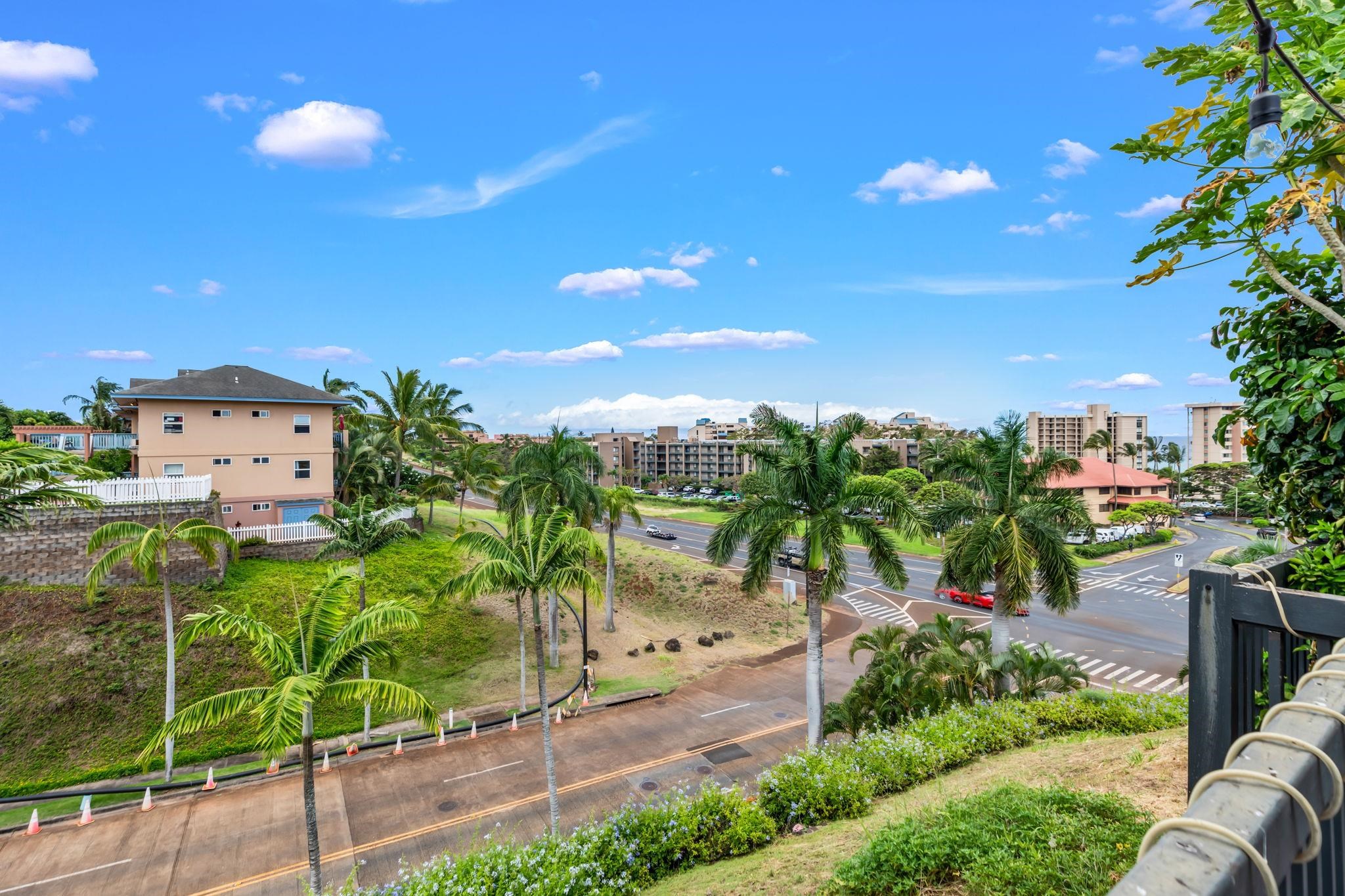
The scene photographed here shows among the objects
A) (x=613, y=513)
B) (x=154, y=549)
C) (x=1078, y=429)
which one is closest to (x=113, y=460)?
(x=154, y=549)

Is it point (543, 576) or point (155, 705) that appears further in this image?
point (155, 705)

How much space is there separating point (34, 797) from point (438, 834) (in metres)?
10.0

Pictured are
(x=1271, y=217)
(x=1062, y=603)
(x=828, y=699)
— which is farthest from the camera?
(x=828, y=699)

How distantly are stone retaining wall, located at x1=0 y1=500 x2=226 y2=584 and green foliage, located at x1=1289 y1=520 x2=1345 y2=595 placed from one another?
27738 mm

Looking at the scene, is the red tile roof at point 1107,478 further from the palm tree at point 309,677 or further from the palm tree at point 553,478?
the palm tree at point 309,677

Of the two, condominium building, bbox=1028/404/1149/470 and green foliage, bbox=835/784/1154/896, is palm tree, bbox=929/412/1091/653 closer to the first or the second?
green foliage, bbox=835/784/1154/896

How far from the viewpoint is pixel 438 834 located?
13789mm

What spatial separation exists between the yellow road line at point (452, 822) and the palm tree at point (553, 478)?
7.64m

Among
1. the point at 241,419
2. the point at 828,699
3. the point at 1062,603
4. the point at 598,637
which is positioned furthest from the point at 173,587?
the point at 1062,603

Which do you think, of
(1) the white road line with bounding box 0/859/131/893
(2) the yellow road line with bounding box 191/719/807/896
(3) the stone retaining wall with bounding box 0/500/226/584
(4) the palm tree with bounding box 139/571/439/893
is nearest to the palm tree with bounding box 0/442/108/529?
(4) the palm tree with bounding box 139/571/439/893

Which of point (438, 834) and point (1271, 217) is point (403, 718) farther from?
point (1271, 217)

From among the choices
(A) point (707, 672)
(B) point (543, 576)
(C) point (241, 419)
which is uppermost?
(C) point (241, 419)

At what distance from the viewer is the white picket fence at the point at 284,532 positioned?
27.4 meters

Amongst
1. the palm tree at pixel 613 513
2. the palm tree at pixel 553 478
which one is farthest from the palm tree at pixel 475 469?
the palm tree at pixel 553 478
